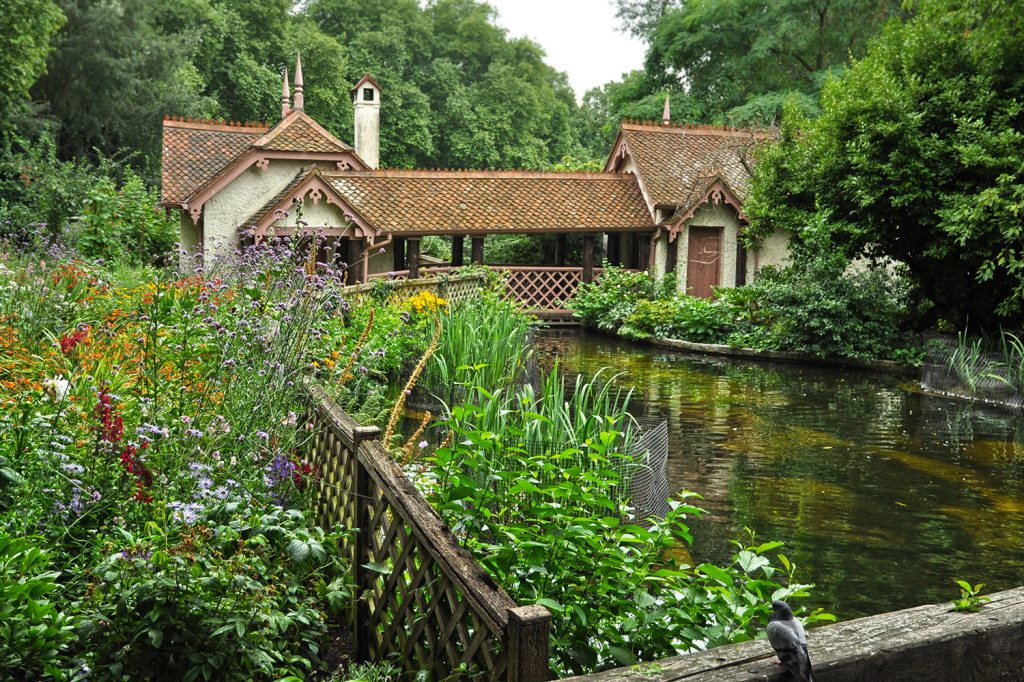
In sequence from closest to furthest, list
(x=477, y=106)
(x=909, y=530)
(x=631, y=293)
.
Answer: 1. (x=909, y=530)
2. (x=631, y=293)
3. (x=477, y=106)

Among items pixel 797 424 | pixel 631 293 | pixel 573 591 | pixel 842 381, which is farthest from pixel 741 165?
pixel 573 591

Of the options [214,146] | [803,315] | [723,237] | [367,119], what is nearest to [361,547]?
[803,315]

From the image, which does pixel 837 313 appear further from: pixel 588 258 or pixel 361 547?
pixel 361 547

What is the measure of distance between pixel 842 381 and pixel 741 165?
44.5 feet

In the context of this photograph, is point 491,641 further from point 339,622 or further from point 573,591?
point 339,622

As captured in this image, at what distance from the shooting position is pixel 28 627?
2834mm

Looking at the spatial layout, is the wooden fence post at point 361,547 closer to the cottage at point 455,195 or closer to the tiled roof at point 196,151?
the cottage at point 455,195

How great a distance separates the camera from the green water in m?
7.02

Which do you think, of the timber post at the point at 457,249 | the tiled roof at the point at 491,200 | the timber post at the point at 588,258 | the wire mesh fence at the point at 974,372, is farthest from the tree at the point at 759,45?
the wire mesh fence at the point at 974,372

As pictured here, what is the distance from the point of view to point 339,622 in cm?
457

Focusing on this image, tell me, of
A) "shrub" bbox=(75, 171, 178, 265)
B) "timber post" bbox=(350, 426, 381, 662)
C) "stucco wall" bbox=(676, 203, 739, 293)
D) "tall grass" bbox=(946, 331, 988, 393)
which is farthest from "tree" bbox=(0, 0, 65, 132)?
"timber post" bbox=(350, 426, 381, 662)

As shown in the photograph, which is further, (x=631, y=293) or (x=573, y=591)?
(x=631, y=293)

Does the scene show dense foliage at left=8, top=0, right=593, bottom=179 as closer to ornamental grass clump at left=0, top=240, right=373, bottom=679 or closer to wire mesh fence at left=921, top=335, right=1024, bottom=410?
wire mesh fence at left=921, top=335, right=1024, bottom=410

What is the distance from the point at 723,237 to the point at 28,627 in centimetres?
2620
